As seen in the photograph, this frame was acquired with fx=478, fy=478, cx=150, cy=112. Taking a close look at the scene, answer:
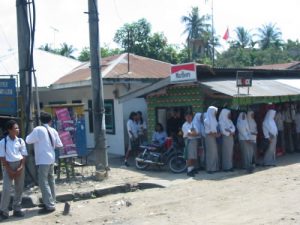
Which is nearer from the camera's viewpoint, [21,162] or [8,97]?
[21,162]

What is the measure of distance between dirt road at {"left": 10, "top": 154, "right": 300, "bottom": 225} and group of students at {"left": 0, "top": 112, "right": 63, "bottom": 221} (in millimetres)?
326

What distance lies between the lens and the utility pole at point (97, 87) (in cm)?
1191

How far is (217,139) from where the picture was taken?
1291 centimetres

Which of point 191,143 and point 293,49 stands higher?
point 293,49

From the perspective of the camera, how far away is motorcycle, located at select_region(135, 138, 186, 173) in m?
12.9

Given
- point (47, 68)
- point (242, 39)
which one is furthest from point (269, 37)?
point (47, 68)

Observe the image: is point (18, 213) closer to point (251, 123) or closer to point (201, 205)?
point (201, 205)

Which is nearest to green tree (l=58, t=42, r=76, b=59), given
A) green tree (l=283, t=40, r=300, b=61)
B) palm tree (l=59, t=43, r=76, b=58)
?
palm tree (l=59, t=43, r=76, b=58)

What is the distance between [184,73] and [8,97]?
15.5 ft

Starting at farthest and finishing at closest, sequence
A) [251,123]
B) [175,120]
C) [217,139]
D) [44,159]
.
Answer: [175,120]
[251,123]
[217,139]
[44,159]

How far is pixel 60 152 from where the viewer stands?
462 inches

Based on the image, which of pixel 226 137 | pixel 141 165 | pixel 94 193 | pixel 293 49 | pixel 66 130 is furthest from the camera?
pixel 293 49

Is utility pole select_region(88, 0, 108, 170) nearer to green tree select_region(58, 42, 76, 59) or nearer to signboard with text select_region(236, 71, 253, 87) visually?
signboard with text select_region(236, 71, 253, 87)

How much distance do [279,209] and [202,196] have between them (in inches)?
79.7
